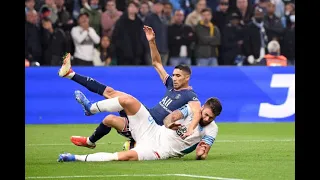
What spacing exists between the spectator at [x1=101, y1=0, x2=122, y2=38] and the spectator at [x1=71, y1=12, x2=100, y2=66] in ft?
1.23

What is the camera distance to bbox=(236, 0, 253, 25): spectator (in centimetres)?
2317

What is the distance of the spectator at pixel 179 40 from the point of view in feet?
73.8

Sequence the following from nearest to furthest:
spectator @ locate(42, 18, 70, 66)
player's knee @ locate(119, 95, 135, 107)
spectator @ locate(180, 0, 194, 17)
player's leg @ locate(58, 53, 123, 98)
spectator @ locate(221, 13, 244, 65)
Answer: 1. player's knee @ locate(119, 95, 135, 107)
2. player's leg @ locate(58, 53, 123, 98)
3. spectator @ locate(42, 18, 70, 66)
4. spectator @ locate(221, 13, 244, 65)
5. spectator @ locate(180, 0, 194, 17)

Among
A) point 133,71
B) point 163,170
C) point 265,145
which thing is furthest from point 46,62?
point 163,170

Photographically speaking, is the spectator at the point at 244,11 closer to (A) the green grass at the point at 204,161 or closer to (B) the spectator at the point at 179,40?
(B) the spectator at the point at 179,40

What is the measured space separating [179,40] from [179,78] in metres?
10.0

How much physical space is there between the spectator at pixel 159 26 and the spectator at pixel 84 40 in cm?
152

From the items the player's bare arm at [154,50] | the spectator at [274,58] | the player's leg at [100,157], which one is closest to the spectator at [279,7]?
the spectator at [274,58]

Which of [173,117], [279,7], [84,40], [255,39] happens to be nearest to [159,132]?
[173,117]

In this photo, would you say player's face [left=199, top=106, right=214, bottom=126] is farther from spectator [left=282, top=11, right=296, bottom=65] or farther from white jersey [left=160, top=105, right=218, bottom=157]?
spectator [left=282, top=11, right=296, bottom=65]

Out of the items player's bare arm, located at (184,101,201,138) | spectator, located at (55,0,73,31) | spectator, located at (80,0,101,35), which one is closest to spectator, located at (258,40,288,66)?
spectator, located at (80,0,101,35)

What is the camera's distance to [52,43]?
21484 millimetres

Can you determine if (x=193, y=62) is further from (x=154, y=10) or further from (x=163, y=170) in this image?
(x=163, y=170)
